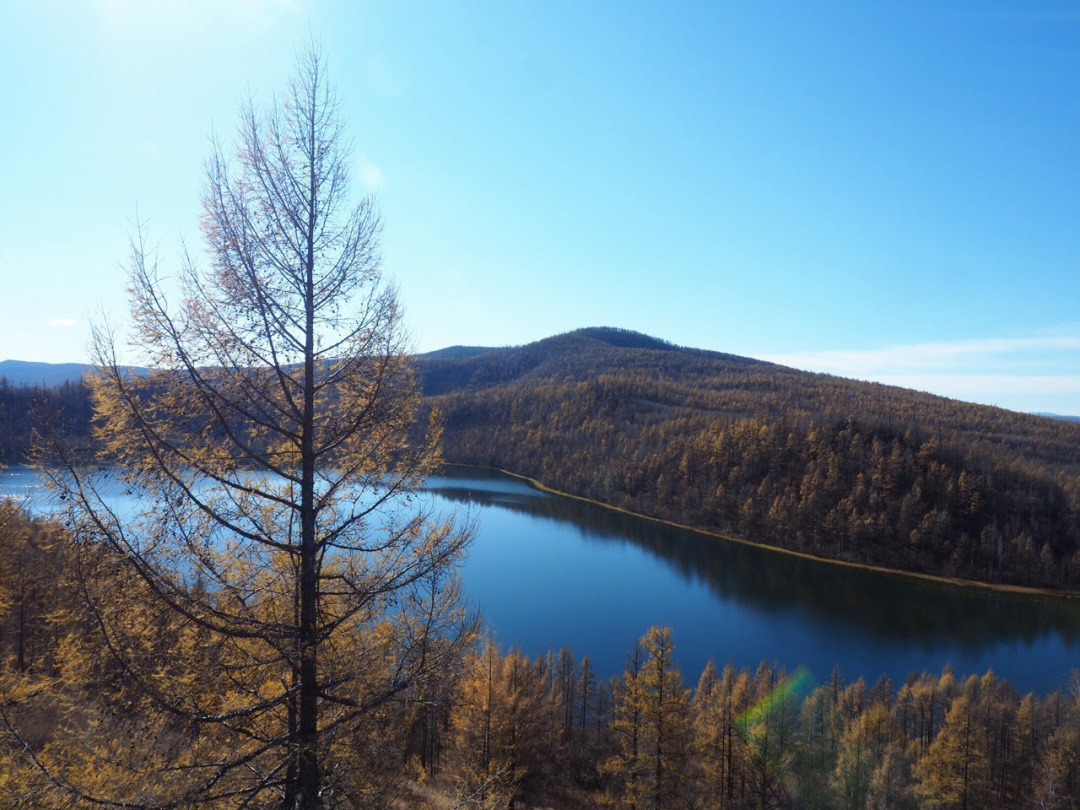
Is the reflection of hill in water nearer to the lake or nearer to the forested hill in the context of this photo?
the lake

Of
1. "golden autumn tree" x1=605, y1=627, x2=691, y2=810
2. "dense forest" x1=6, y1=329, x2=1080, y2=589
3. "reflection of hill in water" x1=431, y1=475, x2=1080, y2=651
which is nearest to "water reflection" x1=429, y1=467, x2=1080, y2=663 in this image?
"reflection of hill in water" x1=431, y1=475, x2=1080, y2=651

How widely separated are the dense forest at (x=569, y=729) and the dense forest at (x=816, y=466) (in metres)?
16.0

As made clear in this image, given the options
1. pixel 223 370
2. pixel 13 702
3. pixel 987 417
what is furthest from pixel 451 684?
pixel 987 417

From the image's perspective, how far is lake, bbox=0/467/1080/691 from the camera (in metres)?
23.1

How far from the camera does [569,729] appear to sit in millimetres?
17109

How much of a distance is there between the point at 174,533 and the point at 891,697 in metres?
24.9

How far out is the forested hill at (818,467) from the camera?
39031mm

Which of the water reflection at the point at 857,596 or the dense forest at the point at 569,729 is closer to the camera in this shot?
the dense forest at the point at 569,729

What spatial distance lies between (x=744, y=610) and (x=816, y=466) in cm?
2341

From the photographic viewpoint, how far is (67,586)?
2613 millimetres

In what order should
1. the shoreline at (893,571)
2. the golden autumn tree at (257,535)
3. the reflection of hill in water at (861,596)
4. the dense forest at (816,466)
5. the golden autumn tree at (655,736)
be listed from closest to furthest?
1. the golden autumn tree at (257,535)
2. the golden autumn tree at (655,736)
3. the reflection of hill in water at (861,596)
4. the shoreline at (893,571)
5. the dense forest at (816,466)

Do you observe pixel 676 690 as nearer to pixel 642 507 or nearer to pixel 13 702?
pixel 13 702

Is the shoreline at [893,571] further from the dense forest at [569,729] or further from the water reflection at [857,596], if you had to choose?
the dense forest at [569,729]

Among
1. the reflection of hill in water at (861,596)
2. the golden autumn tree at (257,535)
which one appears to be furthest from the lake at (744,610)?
the golden autumn tree at (257,535)
